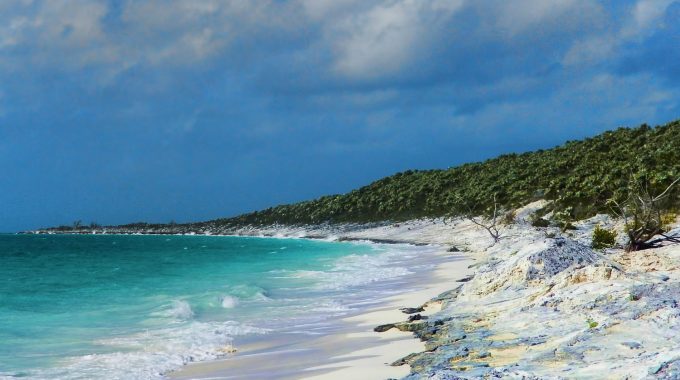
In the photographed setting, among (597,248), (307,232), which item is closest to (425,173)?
(307,232)

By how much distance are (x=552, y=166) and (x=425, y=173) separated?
185 feet

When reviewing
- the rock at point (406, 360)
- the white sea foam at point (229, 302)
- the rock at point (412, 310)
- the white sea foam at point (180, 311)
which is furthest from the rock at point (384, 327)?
the white sea foam at point (229, 302)

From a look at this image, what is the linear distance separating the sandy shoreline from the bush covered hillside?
14588mm

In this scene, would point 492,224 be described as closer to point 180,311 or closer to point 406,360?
point 180,311

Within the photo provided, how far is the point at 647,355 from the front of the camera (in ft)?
26.6

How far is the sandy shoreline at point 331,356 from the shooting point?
11.1 meters

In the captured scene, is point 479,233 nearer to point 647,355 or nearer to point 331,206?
point 647,355

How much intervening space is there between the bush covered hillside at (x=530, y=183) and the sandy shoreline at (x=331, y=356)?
1459 cm

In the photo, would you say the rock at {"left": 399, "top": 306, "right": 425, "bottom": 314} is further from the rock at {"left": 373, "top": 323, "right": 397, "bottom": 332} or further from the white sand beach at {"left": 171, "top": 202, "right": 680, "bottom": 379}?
the rock at {"left": 373, "top": 323, "right": 397, "bottom": 332}

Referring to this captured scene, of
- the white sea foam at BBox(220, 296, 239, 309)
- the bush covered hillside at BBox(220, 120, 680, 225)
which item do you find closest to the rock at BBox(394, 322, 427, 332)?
the white sea foam at BBox(220, 296, 239, 309)

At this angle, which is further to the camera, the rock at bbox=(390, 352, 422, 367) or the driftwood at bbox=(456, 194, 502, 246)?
the driftwood at bbox=(456, 194, 502, 246)

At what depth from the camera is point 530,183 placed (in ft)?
249

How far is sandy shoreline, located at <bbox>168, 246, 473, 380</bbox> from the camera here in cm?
1106

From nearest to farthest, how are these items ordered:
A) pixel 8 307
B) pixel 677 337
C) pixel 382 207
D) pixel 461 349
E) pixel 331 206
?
pixel 677 337
pixel 461 349
pixel 8 307
pixel 382 207
pixel 331 206
